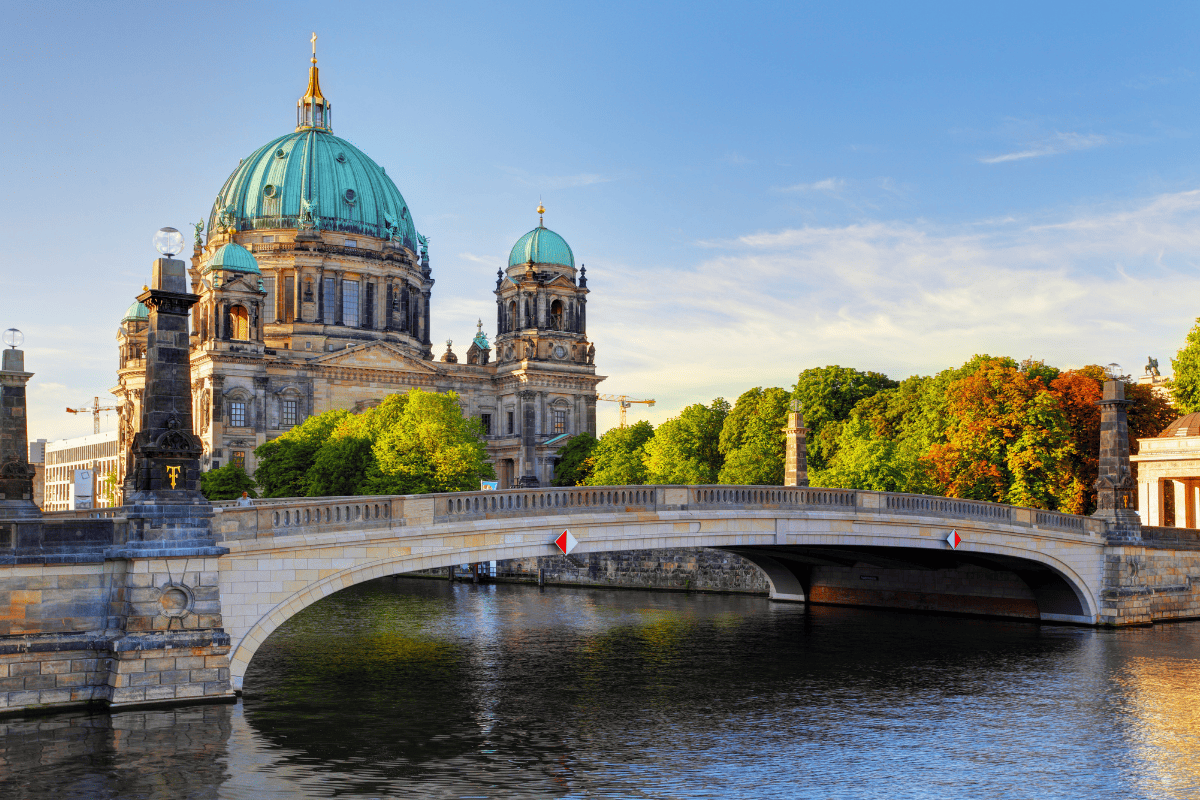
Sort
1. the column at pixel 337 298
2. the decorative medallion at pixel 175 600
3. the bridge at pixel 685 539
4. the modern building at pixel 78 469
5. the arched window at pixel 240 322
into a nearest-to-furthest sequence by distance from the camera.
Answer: the decorative medallion at pixel 175 600 → the bridge at pixel 685 539 → the arched window at pixel 240 322 → the column at pixel 337 298 → the modern building at pixel 78 469

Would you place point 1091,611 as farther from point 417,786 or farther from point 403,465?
point 403,465

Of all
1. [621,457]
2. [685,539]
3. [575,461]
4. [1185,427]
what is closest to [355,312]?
[575,461]

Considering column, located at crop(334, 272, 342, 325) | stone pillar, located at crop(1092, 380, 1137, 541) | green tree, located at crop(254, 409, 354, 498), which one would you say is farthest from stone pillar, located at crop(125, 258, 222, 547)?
column, located at crop(334, 272, 342, 325)

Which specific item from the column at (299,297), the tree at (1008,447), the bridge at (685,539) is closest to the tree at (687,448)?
the tree at (1008,447)

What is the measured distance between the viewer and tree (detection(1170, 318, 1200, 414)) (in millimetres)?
57625

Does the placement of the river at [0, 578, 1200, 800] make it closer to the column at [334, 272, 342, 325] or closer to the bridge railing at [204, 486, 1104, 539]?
the bridge railing at [204, 486, 1104, 539]

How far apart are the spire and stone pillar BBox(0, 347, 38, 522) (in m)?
75.9

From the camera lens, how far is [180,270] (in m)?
25.4

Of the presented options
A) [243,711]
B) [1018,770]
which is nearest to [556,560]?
[243,711]

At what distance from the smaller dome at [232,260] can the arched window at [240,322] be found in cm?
306

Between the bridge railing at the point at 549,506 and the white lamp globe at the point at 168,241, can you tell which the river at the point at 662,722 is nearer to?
the bridge railing at the point at 549,506

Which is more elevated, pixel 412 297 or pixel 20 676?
→ pixel 412 297

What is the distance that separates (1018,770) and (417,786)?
34.0ft

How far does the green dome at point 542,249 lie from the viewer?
100250mm
